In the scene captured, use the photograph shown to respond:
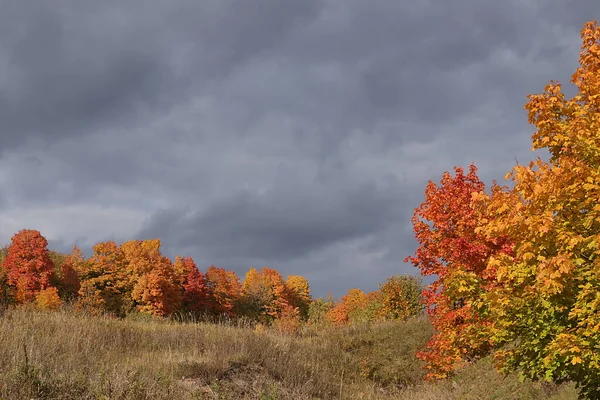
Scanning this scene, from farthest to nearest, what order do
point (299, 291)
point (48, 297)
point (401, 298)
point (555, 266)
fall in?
point (299, 291), point (401, 298), point (48, 297), point (555, 266)

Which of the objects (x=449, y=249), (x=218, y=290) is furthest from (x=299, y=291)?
(x=449, y=249)

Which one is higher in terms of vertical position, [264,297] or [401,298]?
[264,297]

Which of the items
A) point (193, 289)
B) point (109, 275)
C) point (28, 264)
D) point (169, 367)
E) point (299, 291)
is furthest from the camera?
point (299, 291)

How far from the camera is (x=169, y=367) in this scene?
518 inches

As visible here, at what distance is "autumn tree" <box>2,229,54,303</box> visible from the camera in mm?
46719

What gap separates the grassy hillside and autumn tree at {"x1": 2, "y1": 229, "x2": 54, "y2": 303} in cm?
3075

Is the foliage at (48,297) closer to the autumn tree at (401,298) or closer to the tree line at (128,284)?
the tree line at (128,284)

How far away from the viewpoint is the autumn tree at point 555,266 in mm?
8273

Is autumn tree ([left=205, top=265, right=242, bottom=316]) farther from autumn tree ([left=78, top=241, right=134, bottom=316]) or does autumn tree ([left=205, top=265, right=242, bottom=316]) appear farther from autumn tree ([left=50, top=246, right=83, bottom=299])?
autumn tree ([left=50, top=246, right=83, bottom=299])

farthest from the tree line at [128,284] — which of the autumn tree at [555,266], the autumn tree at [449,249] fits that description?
the autumn tree at [555,266]

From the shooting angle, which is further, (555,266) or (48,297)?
(48,297)

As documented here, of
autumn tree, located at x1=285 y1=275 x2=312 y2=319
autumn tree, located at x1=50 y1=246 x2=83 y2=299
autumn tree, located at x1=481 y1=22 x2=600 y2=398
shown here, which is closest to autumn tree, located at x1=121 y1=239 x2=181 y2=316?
autumn tree, located at x1=50 y1=246 x2=83 y2=299

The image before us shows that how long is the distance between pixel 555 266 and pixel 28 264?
49897mm

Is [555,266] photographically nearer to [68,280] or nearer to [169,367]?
[169,367]
